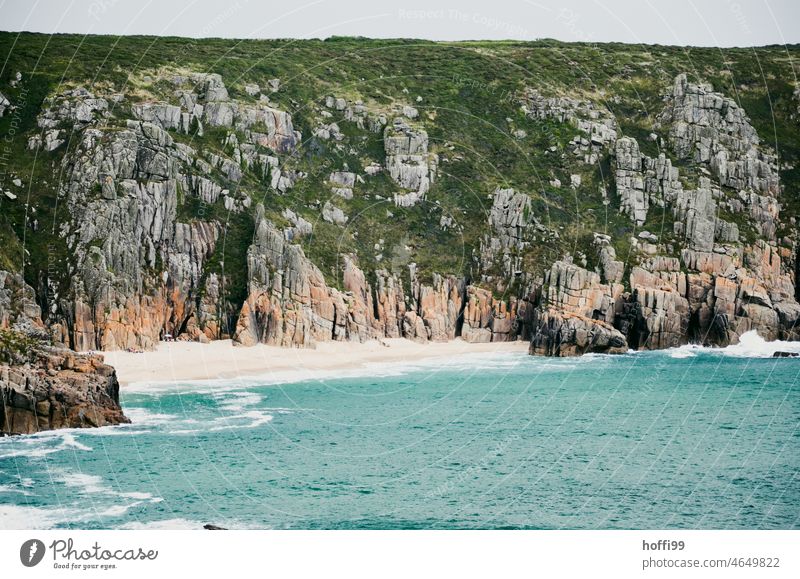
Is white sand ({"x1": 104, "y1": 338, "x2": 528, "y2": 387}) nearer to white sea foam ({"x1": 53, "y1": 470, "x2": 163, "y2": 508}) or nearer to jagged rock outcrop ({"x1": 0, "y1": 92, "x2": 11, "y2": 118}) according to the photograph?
white sea foam ({"x1": 53, "y1": 470, "x2": 163, "y2": 508})

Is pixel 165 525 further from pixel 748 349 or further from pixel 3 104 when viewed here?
pixel 748 349

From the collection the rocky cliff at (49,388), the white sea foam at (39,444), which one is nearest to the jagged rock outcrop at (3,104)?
the rocky cliff at (49,388)

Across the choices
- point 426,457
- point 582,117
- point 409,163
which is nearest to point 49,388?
point 426,457

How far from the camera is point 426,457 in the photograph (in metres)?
55.2

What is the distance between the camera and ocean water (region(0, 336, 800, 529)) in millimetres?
44281

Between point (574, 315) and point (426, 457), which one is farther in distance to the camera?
point (574, 315)

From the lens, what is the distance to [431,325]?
9956 cm

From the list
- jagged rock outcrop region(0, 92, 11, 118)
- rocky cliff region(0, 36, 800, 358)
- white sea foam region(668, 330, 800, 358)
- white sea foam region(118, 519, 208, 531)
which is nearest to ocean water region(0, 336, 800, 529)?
white sea foam region(118, 519, 208, 531)

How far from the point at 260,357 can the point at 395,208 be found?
1189 inches

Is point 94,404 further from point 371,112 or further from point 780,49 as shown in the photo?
point 780,49

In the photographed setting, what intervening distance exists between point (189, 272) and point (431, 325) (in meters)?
24.5

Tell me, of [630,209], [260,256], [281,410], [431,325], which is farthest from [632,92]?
[281,410]

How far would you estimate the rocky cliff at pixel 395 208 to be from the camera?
287 ft

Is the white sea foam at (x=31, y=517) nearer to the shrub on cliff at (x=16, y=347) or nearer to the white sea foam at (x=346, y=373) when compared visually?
the shrub on cliff at (x=16, y=347)
